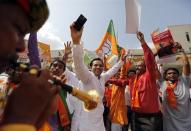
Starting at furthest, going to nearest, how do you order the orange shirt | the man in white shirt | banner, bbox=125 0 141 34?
the orange shirt, banner, bbox=125 0 141 34, the man in white shirt

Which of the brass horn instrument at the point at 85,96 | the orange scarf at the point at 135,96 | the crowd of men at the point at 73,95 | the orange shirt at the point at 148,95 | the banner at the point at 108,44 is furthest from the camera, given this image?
the banner at the point at 108,44

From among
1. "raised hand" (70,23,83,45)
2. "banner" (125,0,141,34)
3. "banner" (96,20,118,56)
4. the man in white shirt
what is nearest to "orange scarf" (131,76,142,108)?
"banner" (125,0,141,34)

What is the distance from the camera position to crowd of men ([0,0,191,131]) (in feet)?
3.59

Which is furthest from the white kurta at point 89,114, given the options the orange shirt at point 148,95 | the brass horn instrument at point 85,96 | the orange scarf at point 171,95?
the brass horn instrument at point 85,96

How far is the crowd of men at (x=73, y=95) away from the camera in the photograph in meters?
1.10

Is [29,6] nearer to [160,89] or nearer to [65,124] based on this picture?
[65,124]

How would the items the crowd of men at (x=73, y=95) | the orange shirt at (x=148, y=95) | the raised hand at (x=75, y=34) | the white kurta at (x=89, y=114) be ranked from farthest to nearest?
the orange shirt at (x=148, y=95) → the white kurta at (x=89, y=114) → the raised hand at (x=75, y=34) → the crowd of men at (x=73, y=95)

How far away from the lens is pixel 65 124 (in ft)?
18.2

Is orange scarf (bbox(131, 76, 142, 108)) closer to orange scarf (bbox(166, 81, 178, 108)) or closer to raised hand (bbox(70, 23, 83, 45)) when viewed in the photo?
orange scarf (bbox(166, 81, 178, 108))

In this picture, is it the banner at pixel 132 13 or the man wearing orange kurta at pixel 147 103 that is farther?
the man wearing orange kurta at pixel 147 103

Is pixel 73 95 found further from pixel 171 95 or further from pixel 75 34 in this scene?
pixel 171 95

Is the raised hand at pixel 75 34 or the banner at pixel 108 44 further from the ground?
the banner at pixel 108 44

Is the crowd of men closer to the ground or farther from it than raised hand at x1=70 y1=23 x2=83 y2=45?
closer to the ground

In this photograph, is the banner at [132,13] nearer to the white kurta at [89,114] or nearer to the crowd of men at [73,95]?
the crowd of men at [73,95]
